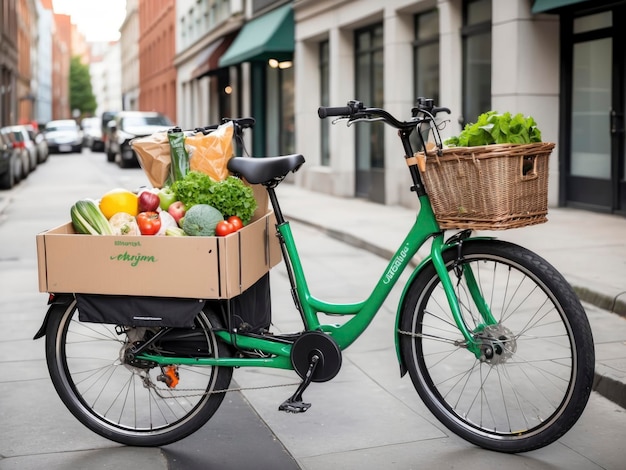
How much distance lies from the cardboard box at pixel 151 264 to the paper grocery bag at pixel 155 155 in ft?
1.72

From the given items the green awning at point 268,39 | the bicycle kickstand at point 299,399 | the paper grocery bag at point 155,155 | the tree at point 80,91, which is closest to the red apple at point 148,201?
the paper grocery bag at point 155,155

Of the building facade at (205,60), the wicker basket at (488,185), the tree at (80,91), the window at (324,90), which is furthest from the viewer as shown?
the tree at (80,91)

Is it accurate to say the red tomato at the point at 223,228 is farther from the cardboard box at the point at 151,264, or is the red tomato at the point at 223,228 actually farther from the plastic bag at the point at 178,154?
the plastic bag at the point at 178,154

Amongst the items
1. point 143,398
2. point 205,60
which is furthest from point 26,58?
point 143,398

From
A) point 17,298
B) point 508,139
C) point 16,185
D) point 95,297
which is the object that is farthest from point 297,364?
point 16,185

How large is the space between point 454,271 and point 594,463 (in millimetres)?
1042

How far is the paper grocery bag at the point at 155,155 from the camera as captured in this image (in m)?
4.54

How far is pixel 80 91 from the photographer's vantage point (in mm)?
139625

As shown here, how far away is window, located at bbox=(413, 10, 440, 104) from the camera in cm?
1623

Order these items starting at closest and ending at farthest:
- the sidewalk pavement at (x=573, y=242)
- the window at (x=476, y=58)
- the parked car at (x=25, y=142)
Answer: the sidewalk pavement at (x=573, y=242) → the window at (x=476, y=58) → the parked car at (x=25, y=142)

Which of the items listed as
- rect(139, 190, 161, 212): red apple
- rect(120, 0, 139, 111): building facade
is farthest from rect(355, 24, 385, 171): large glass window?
rect(120, 0, 139, 111): building facade

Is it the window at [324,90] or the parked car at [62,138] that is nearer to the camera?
the window at [324,90]

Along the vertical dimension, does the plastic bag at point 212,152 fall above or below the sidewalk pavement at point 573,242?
above

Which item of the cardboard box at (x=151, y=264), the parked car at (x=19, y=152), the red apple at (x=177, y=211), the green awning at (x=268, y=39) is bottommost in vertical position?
the cardboard box at (x=151, y=264)
